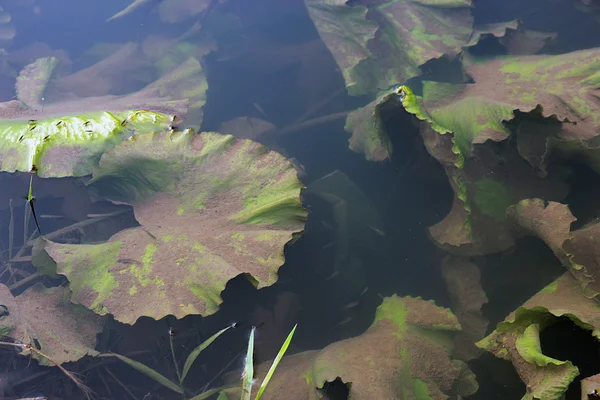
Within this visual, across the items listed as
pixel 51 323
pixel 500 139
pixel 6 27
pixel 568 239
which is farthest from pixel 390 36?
pixel 6 27

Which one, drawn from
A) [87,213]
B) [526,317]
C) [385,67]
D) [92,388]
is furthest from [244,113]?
[526,317]

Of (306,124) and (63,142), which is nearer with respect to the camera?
(63,142)

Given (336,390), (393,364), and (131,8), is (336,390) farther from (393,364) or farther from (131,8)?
(131,8)

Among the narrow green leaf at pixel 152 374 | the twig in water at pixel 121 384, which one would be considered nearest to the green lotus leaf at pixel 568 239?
the narrow green leaf at pixel 152 374

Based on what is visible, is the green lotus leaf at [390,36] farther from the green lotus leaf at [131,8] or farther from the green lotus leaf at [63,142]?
the green lotus leaf at [131,8]

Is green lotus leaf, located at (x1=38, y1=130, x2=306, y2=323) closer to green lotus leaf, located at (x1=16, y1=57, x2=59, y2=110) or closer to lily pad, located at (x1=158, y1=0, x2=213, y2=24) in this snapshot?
green lotus leaf, located at (x1=16, y1=57, x2=59, y2=110)

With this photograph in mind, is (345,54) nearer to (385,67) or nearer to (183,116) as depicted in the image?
(385,67)

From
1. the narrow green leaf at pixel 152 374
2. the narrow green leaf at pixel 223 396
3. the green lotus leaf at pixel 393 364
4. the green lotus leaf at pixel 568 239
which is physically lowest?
the narrow green leaf at pixel 152 374
